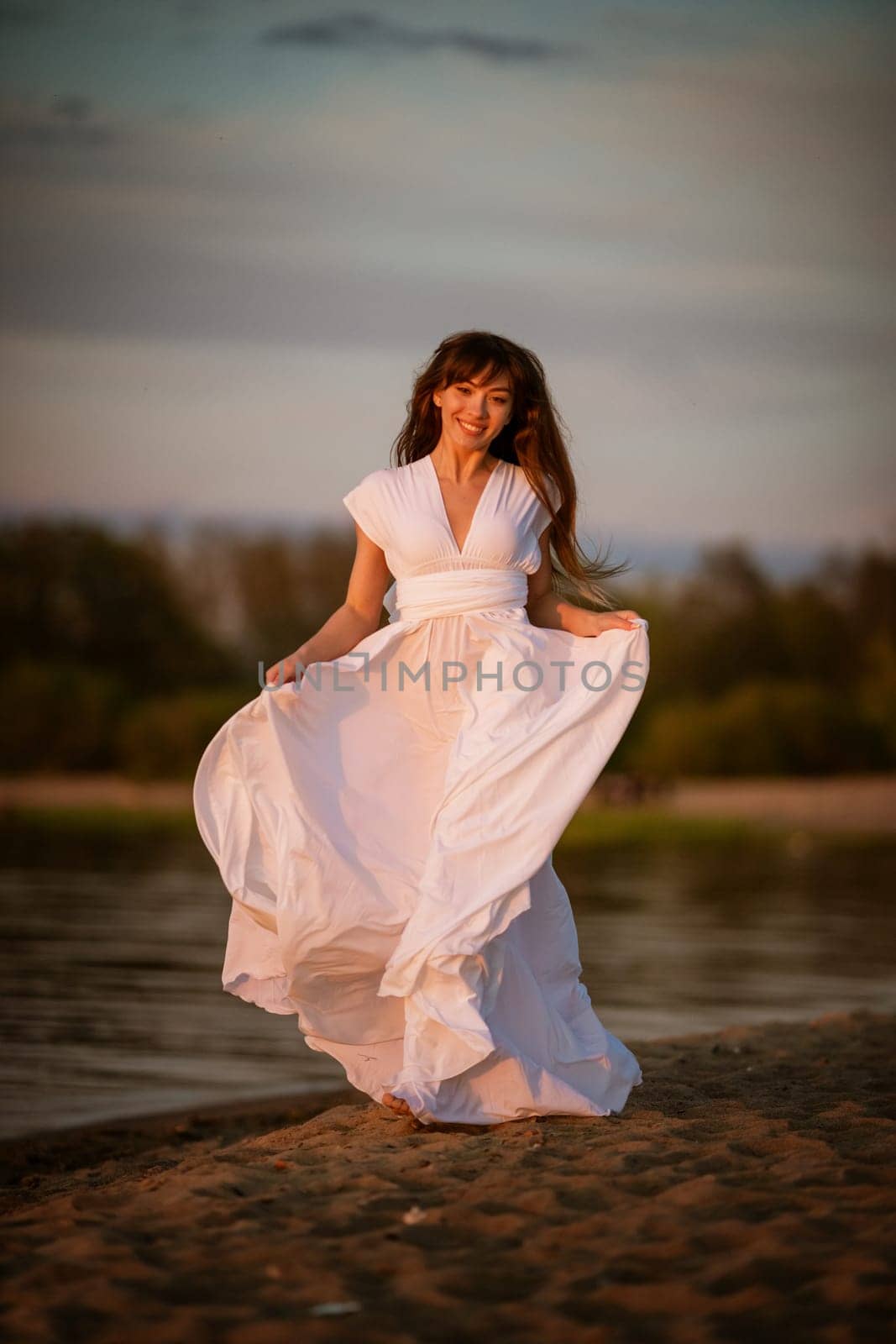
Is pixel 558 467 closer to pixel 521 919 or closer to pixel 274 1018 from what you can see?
pixel 521 919

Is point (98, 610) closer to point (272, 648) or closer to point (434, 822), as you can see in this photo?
point (272, 648)

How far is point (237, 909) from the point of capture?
3807 millimetres

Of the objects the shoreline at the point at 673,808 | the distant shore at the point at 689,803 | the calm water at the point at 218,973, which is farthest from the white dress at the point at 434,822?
the distant shore at the point at 689,803

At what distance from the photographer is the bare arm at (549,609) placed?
4035mm

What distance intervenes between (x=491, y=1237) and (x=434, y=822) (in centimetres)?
113

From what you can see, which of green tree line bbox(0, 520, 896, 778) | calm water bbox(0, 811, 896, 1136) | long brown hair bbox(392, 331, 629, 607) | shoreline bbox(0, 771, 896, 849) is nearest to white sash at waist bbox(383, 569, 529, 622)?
long brown hair bbox(392, 331, 629, 607)

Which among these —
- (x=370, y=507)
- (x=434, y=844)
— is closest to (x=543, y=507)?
(x=370, y=507)

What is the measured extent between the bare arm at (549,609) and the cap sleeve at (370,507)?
0.41m

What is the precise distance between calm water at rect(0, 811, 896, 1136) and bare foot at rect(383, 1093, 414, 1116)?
1745 millimetres

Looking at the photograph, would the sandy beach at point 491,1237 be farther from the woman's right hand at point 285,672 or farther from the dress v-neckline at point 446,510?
the dress v-neckline at point 446,510

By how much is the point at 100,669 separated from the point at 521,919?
Answer: 82.6 ft

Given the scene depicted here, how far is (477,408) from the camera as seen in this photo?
3.89 metres

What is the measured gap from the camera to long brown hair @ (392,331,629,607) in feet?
12.9

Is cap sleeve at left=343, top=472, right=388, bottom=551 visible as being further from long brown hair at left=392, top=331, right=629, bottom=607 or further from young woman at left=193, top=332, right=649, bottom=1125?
long brown hair at left=392, top=331, right=629, bottom=607
